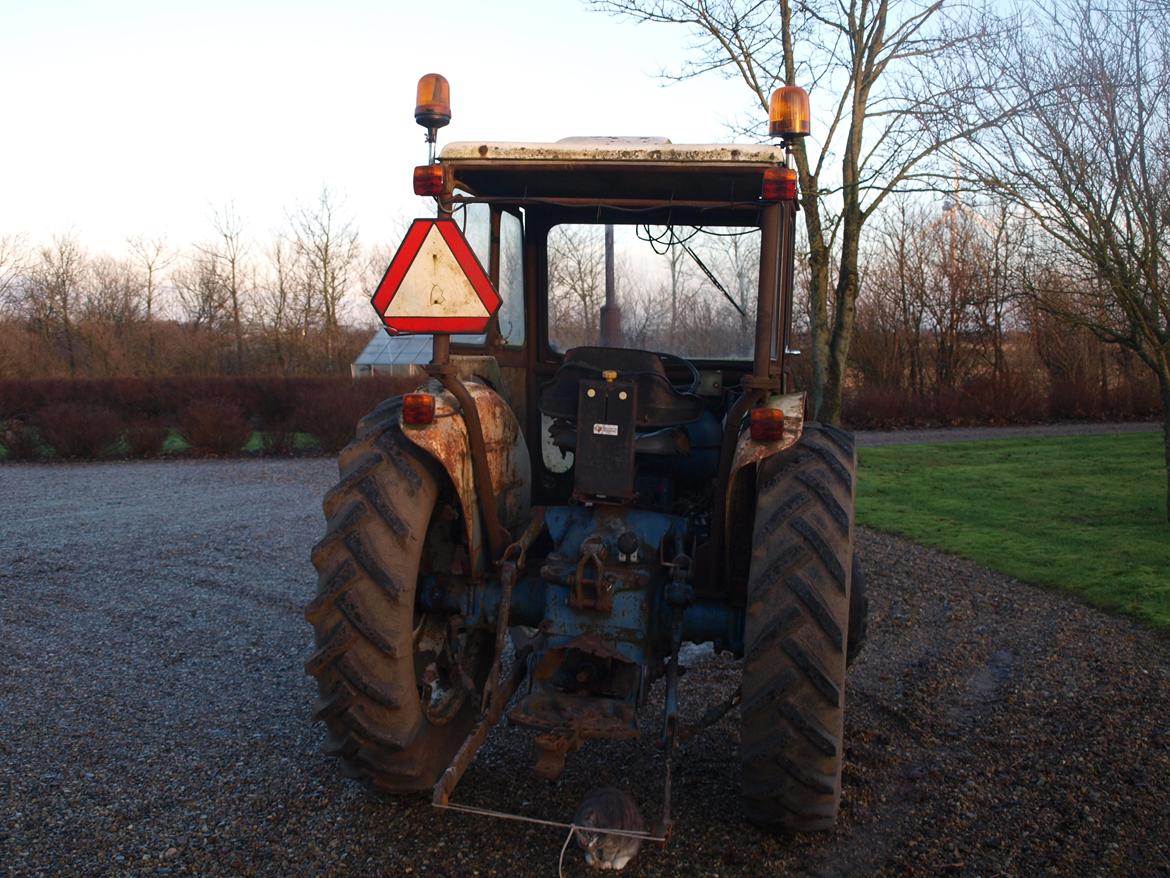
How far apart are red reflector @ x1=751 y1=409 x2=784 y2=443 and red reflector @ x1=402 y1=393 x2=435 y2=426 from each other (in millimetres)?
1140

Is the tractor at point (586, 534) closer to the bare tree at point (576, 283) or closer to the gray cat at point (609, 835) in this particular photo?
the gray cat at point (609, 835)

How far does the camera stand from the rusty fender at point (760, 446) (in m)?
3.65

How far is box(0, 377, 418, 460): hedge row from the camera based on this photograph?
1867cm

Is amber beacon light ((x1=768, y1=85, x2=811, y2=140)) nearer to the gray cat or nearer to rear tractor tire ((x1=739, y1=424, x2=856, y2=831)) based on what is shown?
rear tractor tire ((x1=739, y1=424, x2=856, y2=831))

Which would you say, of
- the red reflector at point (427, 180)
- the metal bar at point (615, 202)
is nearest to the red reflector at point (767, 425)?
the metal bar at point (615, 202)

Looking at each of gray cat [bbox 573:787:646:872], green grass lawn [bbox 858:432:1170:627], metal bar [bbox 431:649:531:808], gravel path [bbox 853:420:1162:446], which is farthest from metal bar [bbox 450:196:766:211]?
gravel path [bbox 853:420:1162:446]

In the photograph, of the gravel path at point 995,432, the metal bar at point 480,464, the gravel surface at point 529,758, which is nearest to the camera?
the gravel surface at point 529,758

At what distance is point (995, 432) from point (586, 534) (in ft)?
67.4

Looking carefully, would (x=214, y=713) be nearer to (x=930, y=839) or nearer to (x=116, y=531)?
(x=930, y=839)

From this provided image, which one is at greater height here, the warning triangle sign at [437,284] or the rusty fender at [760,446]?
the warning triangle sign at [437,284]

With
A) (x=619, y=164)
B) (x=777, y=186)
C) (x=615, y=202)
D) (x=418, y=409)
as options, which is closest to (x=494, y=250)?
(x=615, y=202)

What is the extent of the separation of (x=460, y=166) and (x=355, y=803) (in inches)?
97.1

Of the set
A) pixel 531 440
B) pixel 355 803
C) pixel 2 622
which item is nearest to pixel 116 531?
pixel 2 622

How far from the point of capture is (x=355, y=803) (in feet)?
12.8
